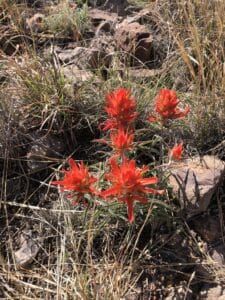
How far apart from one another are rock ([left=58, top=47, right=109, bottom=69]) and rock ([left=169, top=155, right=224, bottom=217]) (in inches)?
32.9

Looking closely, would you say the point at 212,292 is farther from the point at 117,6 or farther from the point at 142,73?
the point at 117,6

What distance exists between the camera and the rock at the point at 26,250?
5.91ft

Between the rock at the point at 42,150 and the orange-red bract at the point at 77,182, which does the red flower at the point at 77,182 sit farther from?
the rock at the point at 42,150

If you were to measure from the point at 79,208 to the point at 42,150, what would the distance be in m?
0.35

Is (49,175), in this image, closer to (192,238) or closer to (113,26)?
(192,238)

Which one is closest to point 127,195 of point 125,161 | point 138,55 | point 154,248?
point 125,161

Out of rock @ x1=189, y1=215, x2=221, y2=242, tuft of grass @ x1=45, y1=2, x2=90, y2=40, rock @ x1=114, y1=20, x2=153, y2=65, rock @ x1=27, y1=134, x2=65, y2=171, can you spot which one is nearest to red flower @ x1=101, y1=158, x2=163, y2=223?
rock @ x1=189, y1=215, x2=221, y2=242

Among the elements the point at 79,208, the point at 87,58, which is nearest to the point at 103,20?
the point at 87,58

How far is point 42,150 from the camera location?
207cm

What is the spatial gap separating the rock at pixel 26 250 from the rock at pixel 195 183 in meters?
0.60

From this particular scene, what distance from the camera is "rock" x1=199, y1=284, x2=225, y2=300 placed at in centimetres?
165

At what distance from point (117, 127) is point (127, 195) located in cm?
33

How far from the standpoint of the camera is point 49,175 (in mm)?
2066

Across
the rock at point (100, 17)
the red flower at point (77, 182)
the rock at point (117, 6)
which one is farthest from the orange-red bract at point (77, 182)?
the rock at point (117, 6)
